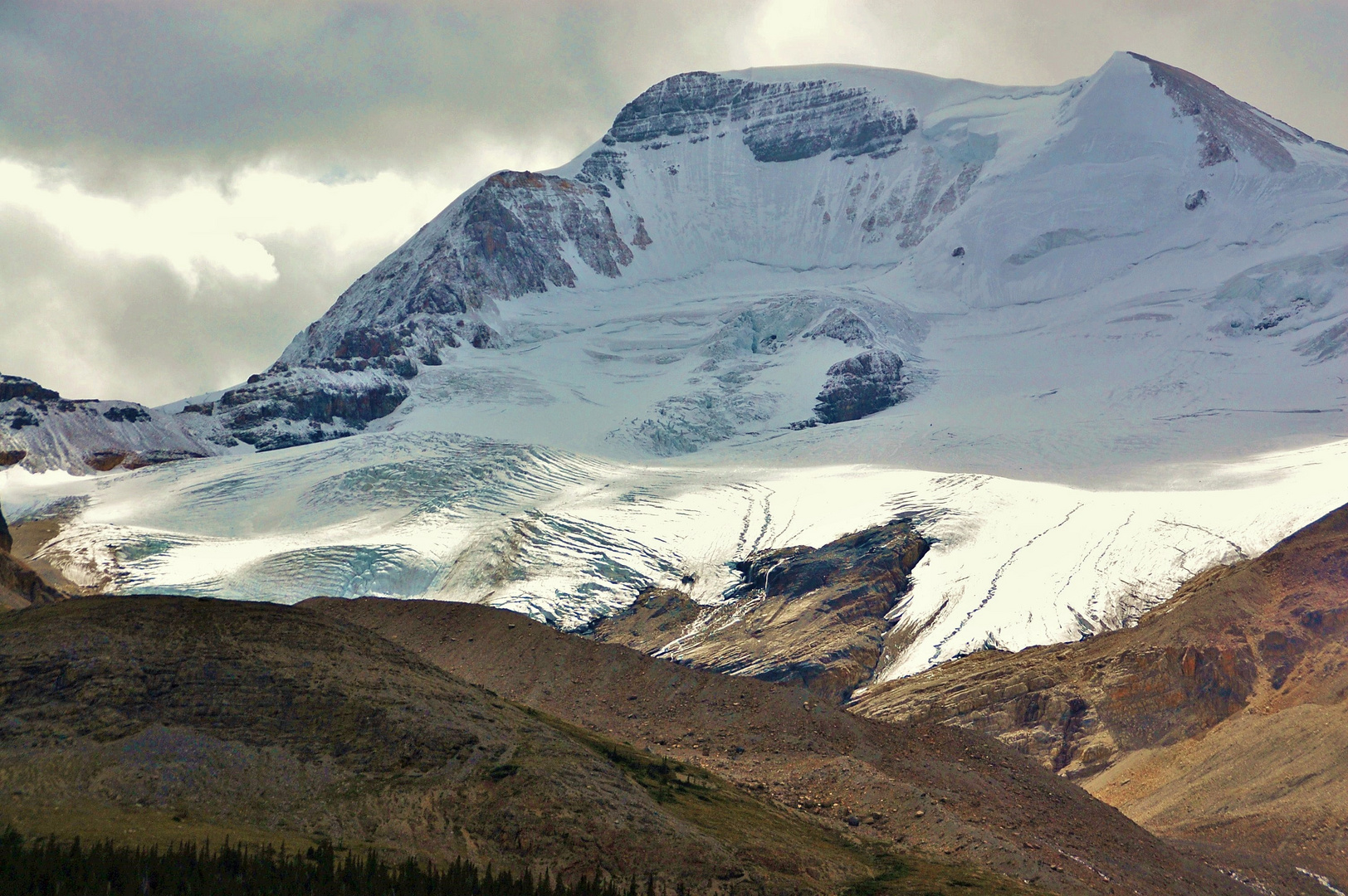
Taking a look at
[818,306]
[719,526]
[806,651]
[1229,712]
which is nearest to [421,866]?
[1229,712]

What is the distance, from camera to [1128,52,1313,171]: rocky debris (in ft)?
612

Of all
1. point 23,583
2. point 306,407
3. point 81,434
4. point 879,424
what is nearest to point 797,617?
point 23,583

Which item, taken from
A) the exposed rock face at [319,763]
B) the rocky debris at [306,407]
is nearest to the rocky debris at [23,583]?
the exposed rock face at [319,763]

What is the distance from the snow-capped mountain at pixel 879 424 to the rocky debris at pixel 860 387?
0.49 meters

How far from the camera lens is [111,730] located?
32812 mm

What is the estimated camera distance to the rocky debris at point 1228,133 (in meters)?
187

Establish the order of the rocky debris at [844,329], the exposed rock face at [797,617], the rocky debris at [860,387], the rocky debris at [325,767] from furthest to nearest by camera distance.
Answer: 1. the rocky debris at [844,329]
2. the rocky debris at [860,387]
3. the exposed rock face at [797,617]
4. the rocky debris at [325,767]

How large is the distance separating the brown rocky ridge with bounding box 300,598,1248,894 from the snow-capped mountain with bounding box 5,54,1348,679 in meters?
40.3

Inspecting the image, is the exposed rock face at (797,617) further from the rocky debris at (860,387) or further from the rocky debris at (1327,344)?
the rocky debris at (1327,344)

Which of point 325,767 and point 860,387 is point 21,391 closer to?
point 860,387

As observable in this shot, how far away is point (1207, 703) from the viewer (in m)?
71.5

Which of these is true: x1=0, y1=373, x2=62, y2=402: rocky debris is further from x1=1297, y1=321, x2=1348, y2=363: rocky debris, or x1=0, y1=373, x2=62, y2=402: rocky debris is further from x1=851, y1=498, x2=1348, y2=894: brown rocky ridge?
x1=1297, y1=321, x2=1348, y2=363: rocky debris

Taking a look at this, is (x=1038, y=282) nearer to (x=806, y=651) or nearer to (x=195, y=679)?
(x=806, y=651)

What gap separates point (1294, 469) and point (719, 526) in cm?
4657
